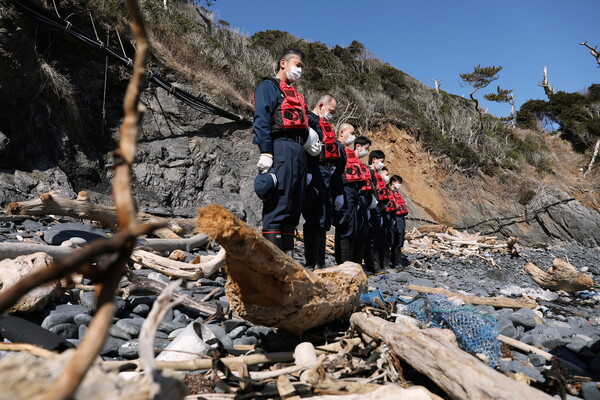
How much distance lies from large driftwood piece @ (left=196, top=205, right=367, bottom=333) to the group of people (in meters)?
1.51

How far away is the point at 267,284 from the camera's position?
1.88 metres

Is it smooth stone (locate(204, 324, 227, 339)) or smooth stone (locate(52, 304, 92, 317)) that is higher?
smooth stone (locate(52, 304, 92, 317))

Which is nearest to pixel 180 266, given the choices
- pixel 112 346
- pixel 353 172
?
pixel 112 346

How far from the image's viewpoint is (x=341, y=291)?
2.40 meters

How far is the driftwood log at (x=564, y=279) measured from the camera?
5410 mm

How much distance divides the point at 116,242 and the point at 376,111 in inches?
863

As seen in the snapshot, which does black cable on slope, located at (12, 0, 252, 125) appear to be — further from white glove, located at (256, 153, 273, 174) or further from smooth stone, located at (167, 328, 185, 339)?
smooth stone, located at (167, 328, 185, 339)

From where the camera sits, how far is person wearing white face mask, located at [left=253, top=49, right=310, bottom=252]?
3.78 meters

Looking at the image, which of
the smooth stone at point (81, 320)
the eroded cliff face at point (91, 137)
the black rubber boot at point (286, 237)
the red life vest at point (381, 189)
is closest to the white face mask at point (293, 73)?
the black rubber boot at point (286, 237)

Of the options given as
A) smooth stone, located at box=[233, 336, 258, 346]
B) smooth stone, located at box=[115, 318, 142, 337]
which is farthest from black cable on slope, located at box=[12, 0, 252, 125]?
smooth stone, located at box=[233, 336, 258, 346]

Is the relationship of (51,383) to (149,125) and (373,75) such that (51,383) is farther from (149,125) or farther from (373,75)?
(373,75)

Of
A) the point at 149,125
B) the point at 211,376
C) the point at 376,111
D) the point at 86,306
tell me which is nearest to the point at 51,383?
the point at 211,376

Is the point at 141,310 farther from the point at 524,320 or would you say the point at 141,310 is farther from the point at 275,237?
the point at 524,320

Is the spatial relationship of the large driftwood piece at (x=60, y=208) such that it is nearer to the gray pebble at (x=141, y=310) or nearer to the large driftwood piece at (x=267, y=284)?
the gray pebble at (x=141, y=310)
